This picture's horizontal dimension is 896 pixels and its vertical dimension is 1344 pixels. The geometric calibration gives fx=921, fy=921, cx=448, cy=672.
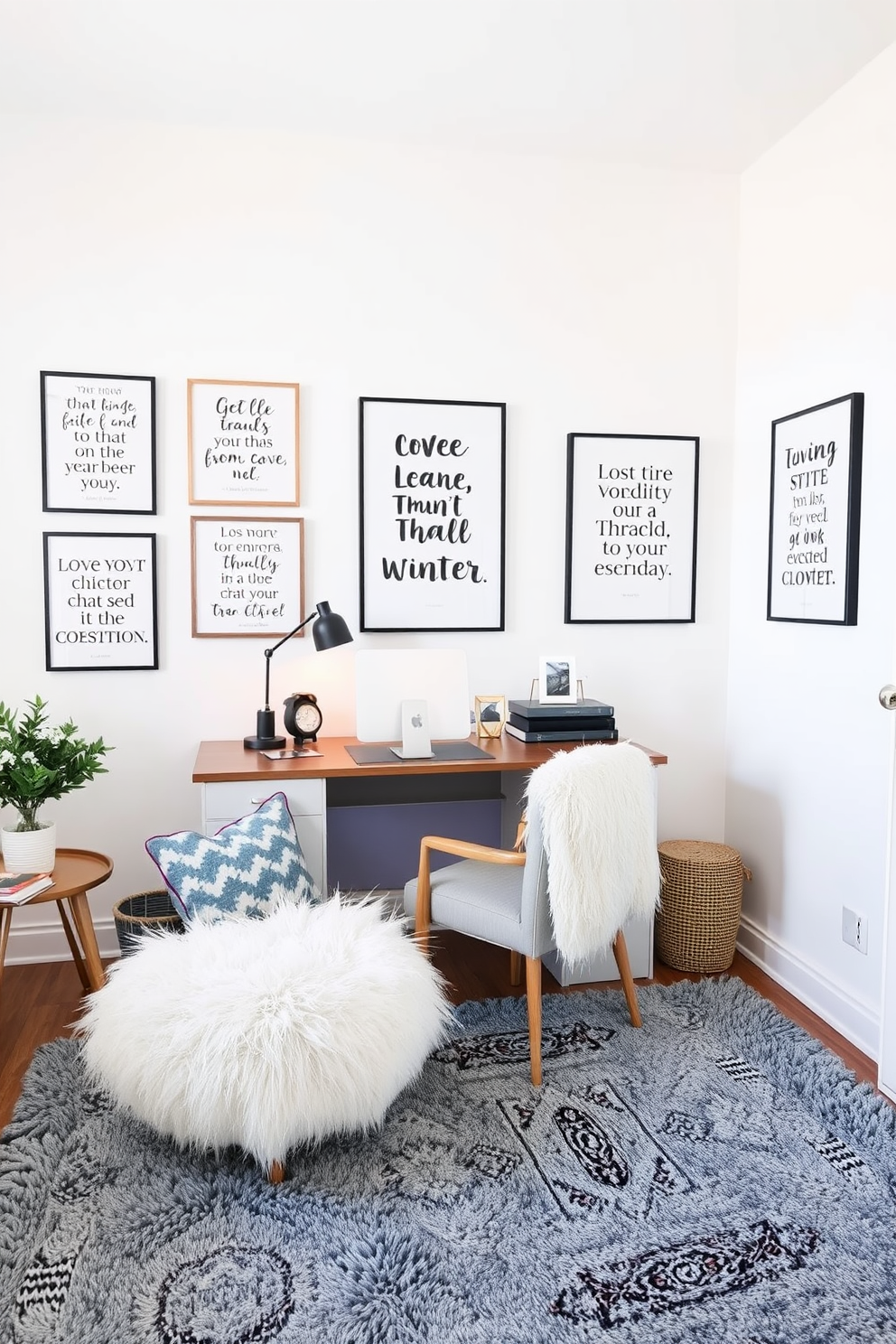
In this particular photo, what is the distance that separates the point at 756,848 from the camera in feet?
10.3

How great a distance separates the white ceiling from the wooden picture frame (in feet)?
4.09

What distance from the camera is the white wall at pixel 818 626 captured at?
2.46 meters

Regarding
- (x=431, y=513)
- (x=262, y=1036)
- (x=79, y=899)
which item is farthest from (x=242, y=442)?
(x=262, y=1036)

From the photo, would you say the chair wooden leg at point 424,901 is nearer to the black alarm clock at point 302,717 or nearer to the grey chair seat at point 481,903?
the grey chair seat at point 481,903

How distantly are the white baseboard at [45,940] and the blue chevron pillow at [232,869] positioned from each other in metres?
0.71

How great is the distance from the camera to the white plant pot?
252 cm

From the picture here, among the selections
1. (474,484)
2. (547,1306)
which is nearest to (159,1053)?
(547,1306)

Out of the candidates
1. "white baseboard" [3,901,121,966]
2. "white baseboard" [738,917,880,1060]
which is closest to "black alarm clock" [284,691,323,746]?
"white baseboard" [3,901,121,966]

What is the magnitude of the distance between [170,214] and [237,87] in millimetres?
429

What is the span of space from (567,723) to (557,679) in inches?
7.1

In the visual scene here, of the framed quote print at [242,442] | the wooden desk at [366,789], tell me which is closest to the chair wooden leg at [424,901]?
the wooden desk at [366,789]

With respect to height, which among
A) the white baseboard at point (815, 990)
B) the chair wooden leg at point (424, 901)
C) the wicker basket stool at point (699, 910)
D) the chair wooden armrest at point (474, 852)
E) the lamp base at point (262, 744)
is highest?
the lamp base at point (262, 744)

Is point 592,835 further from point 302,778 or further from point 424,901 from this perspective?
point 302,778

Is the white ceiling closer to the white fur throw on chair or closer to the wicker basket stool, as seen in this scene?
the white fur throw on chair
